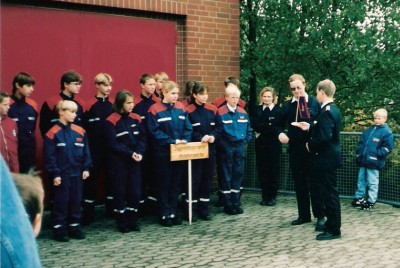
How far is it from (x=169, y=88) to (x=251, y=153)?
355 cm

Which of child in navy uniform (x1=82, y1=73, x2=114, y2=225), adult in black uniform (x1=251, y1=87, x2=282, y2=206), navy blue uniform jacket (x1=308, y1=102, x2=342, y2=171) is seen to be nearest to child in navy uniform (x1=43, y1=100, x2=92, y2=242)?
child in navy uniform (x1=82, y1=73, x2=114, y2=225)

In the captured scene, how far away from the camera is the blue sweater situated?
8.88 meters

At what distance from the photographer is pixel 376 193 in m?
9.00

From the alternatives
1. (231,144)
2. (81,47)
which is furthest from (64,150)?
(231,144)

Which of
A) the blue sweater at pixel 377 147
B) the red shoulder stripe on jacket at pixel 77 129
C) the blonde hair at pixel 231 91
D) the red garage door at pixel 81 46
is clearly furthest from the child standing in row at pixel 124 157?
the blue sweater at pixel 377 147

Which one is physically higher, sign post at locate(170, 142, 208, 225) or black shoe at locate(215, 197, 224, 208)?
sign post at locate(170, 142, 208, 225)

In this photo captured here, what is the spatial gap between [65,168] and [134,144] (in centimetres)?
103

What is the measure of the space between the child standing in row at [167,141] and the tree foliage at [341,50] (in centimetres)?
323

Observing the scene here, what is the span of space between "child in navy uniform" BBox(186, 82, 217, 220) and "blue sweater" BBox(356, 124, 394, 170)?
2464 mm

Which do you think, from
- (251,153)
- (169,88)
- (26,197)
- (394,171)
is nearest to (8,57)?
(169,88)

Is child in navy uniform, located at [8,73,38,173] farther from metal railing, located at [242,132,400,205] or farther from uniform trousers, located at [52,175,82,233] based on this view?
metal railing, located at [242,132,400,205]

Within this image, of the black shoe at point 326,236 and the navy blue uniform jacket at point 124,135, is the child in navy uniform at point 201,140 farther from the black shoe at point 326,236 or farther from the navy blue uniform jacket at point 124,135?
the black shoe at point 326,236

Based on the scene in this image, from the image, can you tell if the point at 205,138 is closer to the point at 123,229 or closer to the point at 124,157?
the point at 124,157

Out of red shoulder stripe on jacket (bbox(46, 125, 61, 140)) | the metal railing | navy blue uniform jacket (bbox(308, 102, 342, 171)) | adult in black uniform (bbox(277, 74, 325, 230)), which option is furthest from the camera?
the metal railing
